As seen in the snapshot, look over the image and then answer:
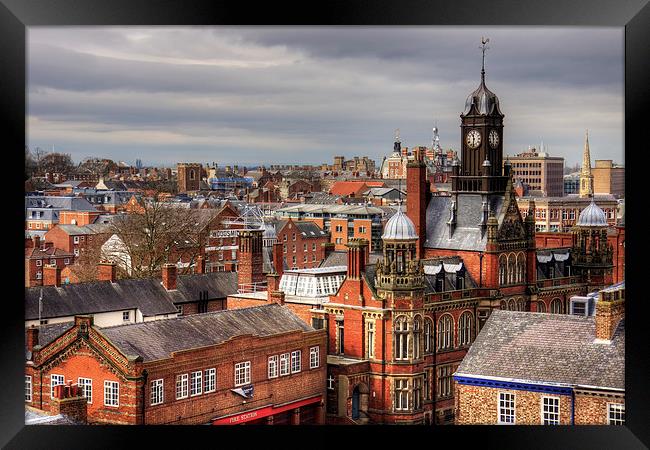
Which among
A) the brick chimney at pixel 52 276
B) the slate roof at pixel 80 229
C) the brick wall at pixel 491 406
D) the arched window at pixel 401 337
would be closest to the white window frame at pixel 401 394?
the arched window at pixel 401 337

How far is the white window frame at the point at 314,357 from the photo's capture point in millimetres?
29422

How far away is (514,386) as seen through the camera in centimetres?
2314

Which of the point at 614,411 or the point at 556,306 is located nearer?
the point at 614,411

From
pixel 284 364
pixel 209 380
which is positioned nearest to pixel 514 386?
pixel 284 364

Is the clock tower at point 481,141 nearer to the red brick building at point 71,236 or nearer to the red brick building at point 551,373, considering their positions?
the red brick building at point 551,373

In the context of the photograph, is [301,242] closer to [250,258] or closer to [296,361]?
[250,258]

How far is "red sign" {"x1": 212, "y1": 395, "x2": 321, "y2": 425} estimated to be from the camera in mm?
25886

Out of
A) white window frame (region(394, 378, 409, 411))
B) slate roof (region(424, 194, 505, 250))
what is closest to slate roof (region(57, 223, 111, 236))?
slate roof (region(424, 194, 505, 250))

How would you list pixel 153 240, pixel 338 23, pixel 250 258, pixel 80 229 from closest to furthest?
pixel 338 23 → pixel 250 258 → pixel 153 240 → pixel 80 229

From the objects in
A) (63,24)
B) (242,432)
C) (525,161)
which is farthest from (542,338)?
(525,161)

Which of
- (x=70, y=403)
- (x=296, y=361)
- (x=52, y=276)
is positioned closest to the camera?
(x=70, y=403)

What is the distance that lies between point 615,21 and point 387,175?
7270 cm

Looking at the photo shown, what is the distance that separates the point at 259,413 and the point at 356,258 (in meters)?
6.34
